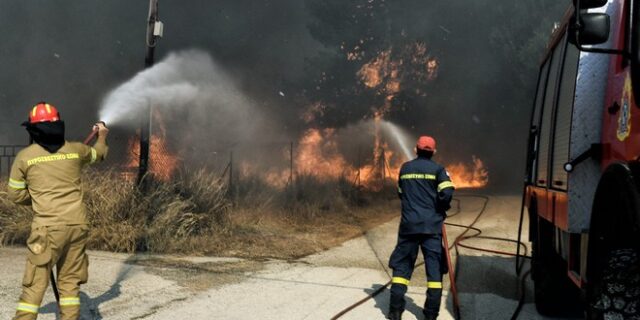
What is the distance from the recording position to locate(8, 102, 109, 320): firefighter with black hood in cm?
358

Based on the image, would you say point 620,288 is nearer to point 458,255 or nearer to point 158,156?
point 458,255

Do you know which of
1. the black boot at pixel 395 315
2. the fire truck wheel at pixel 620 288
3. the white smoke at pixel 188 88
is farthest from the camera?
the white smoke at pixel 188 88

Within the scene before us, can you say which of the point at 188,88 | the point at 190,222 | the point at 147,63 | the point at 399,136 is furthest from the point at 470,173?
the point at 190,222

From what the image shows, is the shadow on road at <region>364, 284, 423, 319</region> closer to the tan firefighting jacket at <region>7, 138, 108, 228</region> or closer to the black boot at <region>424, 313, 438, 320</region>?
the black boot at <region>424, 313, 438, 320</region>

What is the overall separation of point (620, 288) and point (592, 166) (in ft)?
3.10

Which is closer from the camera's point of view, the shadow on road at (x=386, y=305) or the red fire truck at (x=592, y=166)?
the red fire truck at (x=592, y=166)

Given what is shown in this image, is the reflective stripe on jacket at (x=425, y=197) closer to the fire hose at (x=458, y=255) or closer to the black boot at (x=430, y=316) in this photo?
the fire hose at (x=458, y=255)

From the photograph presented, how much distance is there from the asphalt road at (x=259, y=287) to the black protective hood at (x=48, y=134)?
5.33 feet

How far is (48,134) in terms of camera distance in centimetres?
368

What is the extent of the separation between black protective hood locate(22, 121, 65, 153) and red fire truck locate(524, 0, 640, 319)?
3.11 m

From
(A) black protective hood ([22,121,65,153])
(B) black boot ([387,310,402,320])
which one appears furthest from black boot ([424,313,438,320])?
(A) black protective hood ([22,121,65,153])

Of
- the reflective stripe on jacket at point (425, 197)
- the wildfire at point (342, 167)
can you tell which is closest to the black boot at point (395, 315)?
the reflective stripe on jacket at point (425, 197)

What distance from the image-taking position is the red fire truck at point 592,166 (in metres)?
2.40

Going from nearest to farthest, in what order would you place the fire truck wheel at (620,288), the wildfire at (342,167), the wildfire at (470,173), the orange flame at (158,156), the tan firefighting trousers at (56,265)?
the fire truck wheel at (620,288), the tan firefighting trousers at (56,265), the orange flame at (158,156), the wildfire at (342,167), the wildfire at (470,173)
